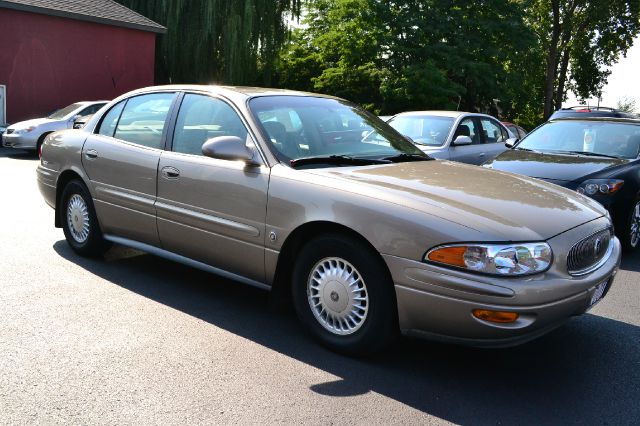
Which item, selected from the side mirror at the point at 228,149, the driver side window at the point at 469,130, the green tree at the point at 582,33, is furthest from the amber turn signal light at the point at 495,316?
the green tree at the point at 582,33

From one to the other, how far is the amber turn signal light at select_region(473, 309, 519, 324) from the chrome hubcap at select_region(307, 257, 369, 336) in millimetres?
656

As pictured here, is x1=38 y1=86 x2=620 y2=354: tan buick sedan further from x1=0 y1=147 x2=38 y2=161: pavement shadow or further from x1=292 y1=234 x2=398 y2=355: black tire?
x1=0 y1=147 x2=38 y2=161: pavement shadow

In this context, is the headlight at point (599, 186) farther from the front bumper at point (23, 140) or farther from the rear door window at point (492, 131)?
the front bumper at point (23, 140)

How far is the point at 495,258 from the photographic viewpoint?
11.1 ft

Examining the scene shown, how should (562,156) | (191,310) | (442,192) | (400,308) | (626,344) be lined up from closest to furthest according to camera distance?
(400,308)
(442,192)
(626,344)
(191,310)
(562,156)

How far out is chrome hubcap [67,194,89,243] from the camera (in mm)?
5770

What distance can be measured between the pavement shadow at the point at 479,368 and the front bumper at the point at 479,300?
12.0 inches

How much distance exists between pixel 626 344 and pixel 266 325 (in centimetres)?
236

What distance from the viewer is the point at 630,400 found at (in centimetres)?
350

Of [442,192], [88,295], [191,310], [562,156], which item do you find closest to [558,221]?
[442,192]

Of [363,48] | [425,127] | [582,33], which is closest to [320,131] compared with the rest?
[425,127]

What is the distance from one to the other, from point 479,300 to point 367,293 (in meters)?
0.66

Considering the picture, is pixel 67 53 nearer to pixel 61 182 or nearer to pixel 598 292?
pixel 61 182

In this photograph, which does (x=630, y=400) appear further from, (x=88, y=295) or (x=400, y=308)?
(x=88, y=295)
